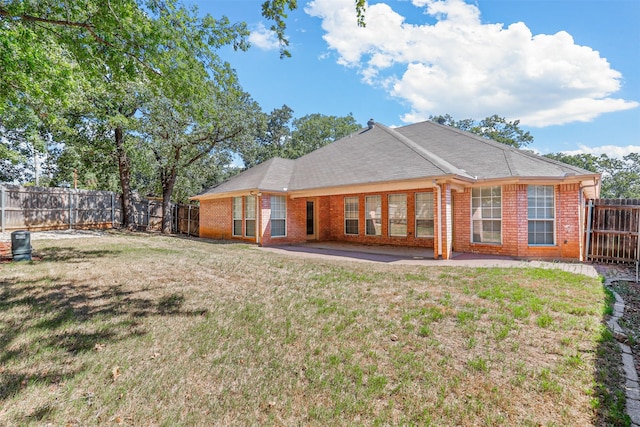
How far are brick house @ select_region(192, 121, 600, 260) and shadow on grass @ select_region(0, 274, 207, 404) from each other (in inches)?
314

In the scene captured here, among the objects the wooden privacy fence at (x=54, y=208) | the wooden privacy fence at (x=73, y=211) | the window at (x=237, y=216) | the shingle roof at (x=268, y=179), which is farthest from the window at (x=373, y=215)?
the wooden privacy fence at (x=54, y=208)

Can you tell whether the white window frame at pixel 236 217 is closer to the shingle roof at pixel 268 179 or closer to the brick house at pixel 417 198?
the brick house at pixel 417 198

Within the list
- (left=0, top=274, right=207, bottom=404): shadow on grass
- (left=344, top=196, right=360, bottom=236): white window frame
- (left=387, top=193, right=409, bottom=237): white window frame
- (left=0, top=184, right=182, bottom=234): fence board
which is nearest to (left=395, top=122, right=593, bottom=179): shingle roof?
(left=387, top=193, right=409, bottom=237): white window frame

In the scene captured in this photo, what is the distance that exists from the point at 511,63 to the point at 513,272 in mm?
10278

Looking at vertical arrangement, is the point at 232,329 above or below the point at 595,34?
below

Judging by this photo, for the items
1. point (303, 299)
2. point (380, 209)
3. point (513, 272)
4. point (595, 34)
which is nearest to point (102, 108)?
point (380, 209)

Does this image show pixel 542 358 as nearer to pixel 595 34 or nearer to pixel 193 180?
pixel 595 34

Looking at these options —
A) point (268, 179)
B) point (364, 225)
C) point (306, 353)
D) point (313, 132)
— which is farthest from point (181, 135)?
point (313, 132)

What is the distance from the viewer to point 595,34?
9.30m

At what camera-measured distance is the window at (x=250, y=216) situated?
14.6m

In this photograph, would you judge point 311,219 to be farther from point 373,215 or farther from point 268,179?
point 373,215

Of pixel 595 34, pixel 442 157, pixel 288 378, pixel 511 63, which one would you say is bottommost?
pixel 288 378

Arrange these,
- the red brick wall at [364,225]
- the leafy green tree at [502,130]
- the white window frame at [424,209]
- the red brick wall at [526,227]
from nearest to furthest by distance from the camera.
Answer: the red brick wall at [526,227], the white window frame at [424,209], the red brick wall at [364,225], the leafy green tree at [502,130]

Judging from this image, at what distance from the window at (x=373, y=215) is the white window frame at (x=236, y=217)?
6328mm
